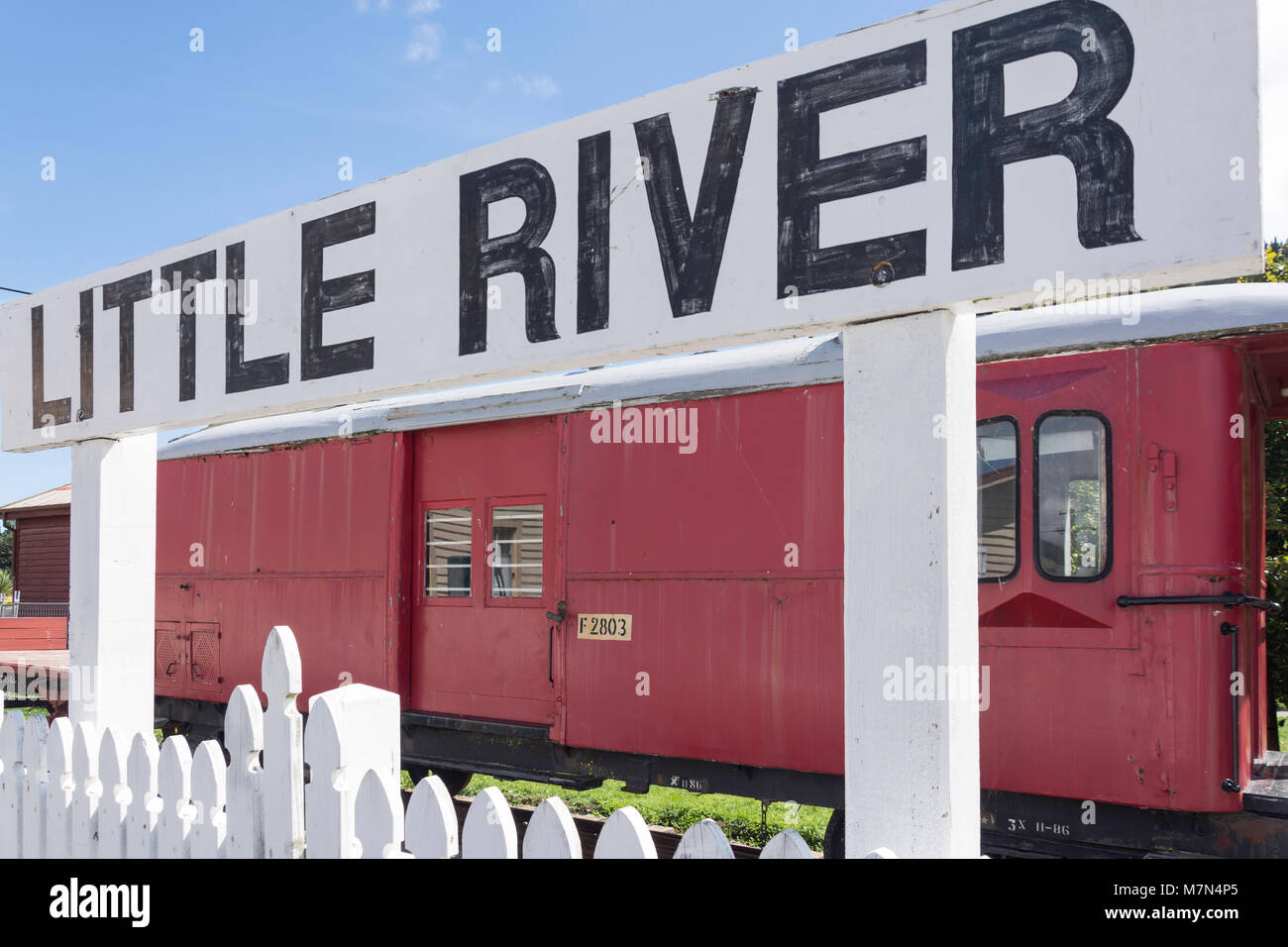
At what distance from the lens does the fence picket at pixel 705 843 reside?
201 centimetres

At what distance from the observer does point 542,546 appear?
20.9ft

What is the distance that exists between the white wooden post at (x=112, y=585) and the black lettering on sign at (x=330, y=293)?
1.26 metres

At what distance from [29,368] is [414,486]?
295cm

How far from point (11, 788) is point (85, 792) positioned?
567 mm

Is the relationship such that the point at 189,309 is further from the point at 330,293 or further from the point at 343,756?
the point at 343,756

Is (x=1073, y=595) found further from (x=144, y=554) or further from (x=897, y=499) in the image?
(x=144, y=554)

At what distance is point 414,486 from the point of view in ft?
23.3

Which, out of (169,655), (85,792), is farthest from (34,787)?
(169,655)

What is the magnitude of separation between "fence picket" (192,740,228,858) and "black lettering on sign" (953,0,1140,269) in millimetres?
2376

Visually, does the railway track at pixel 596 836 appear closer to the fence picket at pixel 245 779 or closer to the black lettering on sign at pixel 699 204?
the fence picket at pixel 245 779

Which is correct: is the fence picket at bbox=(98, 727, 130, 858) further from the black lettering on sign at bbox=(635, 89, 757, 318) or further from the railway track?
Result: the railway track

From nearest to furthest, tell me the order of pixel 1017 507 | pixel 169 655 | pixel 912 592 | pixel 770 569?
pixel 912 592 → pixel 1017 507 → pixel 770 569 → pixel 169 655

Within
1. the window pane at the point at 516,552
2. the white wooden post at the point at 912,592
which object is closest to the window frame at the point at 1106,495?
the white wooden post at the point at 912,592
